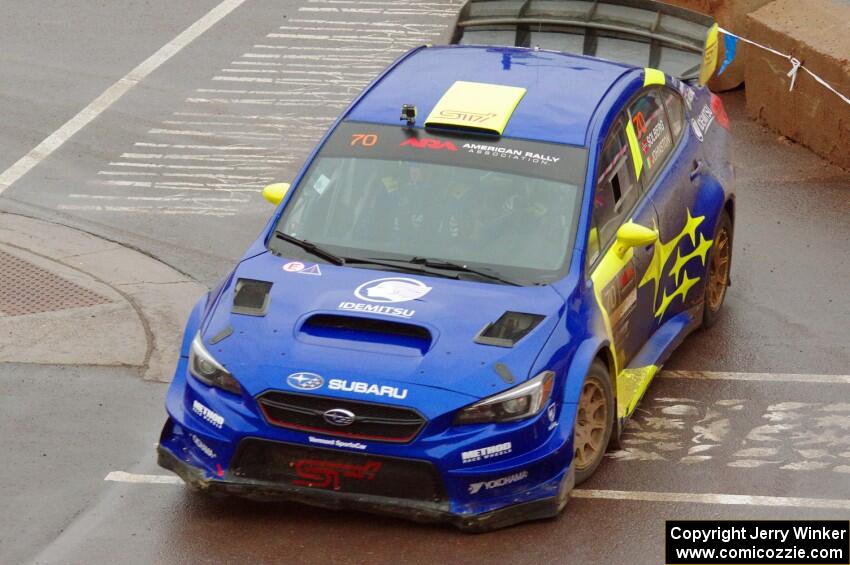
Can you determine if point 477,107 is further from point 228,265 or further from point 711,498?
point 228,265

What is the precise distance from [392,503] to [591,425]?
1.31 meters

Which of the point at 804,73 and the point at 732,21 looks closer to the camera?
the point at 804,73

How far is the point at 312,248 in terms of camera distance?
820 cm

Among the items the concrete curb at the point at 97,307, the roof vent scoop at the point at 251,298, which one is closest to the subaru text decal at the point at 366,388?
the roof vent scoop at the point at 251,298

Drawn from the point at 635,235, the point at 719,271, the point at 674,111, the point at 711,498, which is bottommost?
the point at 711,498

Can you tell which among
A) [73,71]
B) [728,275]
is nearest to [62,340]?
[728,275]

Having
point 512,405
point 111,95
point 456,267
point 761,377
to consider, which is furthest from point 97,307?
point 111,95

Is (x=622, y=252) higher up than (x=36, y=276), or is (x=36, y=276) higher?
(x=622, y=252)

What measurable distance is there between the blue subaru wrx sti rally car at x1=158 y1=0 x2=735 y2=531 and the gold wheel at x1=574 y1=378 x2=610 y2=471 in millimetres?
15

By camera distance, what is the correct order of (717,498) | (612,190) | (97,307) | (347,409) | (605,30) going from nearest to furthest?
1. (347,409)
2. (717,498)
3. (612,190)
4. (97,307)
5. (605,30)

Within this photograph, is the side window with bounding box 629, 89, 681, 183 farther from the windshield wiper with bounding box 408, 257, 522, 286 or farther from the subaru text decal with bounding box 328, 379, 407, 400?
the subaru text decal with bounding box 328, 379, 407, 400

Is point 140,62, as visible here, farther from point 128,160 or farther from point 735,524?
point 735,524

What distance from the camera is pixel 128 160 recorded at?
13.8 meters

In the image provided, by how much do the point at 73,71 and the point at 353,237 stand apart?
887 centimetres
